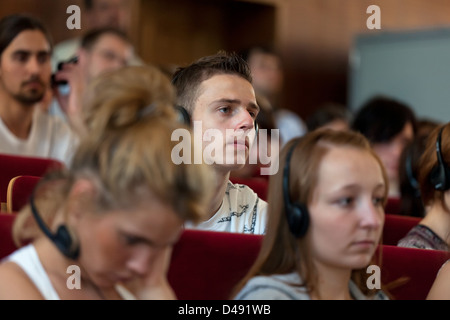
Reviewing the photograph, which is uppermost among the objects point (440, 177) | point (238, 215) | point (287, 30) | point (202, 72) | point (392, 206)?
point (287, 30)

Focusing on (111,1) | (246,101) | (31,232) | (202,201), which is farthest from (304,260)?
(111,1)

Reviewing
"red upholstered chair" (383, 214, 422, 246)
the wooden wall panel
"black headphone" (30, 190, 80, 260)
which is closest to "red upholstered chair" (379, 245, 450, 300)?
"red upholstered chair" (383, 214, 422, 246)

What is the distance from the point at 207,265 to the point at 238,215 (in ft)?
1.67

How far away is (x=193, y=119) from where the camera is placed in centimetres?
197

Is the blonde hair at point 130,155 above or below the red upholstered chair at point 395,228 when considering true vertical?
above

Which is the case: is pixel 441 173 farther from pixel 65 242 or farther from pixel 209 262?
pixel 65 242

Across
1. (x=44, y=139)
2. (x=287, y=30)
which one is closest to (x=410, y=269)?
(x=44, y=139)

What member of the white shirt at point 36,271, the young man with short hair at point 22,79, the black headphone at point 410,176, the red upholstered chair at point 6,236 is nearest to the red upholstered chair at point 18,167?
the red upholstered chair at point 6,236

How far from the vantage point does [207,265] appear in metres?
1.50

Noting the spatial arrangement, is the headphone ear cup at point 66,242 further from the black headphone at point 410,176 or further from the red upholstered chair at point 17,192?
the black headphone at point 410,176

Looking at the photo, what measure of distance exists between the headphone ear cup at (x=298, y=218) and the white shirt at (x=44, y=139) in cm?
198

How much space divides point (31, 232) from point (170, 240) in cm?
29

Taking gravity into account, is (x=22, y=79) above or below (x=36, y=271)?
above

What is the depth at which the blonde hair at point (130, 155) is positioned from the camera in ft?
3.69
